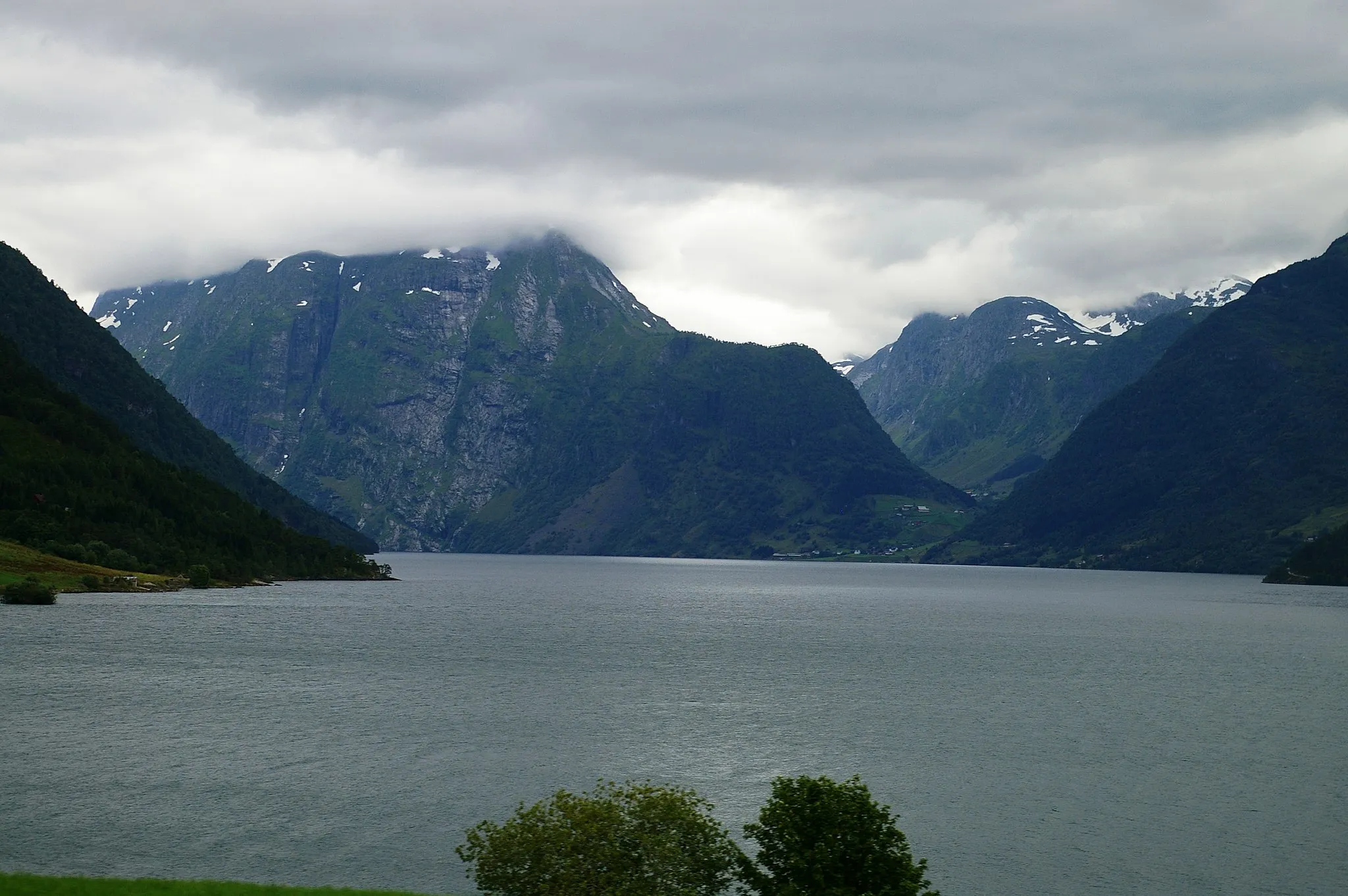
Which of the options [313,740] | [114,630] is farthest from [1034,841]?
[114,630]

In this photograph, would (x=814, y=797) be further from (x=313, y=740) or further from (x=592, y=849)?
(x=313, y=740)

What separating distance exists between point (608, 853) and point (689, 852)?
3.31m

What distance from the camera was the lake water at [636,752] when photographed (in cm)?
6372

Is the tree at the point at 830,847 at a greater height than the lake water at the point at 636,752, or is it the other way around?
the tree at the point at 830,847

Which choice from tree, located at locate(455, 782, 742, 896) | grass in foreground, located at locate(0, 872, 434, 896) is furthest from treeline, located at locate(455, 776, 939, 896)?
grass in foreground, located at locate(0, 872, 434, 896)

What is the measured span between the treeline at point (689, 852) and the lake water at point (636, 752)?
15.1 m

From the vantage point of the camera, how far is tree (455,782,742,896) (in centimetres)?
4388

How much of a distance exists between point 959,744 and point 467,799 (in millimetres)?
43613

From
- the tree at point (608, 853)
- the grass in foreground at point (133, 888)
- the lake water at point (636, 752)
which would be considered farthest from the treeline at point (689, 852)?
the lake water at point (636, 752)

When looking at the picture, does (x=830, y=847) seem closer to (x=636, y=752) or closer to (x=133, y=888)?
(x=133, y=888)

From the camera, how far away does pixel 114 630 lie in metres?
167

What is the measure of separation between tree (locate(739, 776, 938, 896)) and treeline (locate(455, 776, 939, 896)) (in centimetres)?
3

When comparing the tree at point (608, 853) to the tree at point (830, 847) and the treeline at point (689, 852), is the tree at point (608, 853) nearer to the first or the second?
the treeline at point (689, 852)

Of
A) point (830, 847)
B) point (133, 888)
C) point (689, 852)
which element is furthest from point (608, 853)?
point (133, 888)
